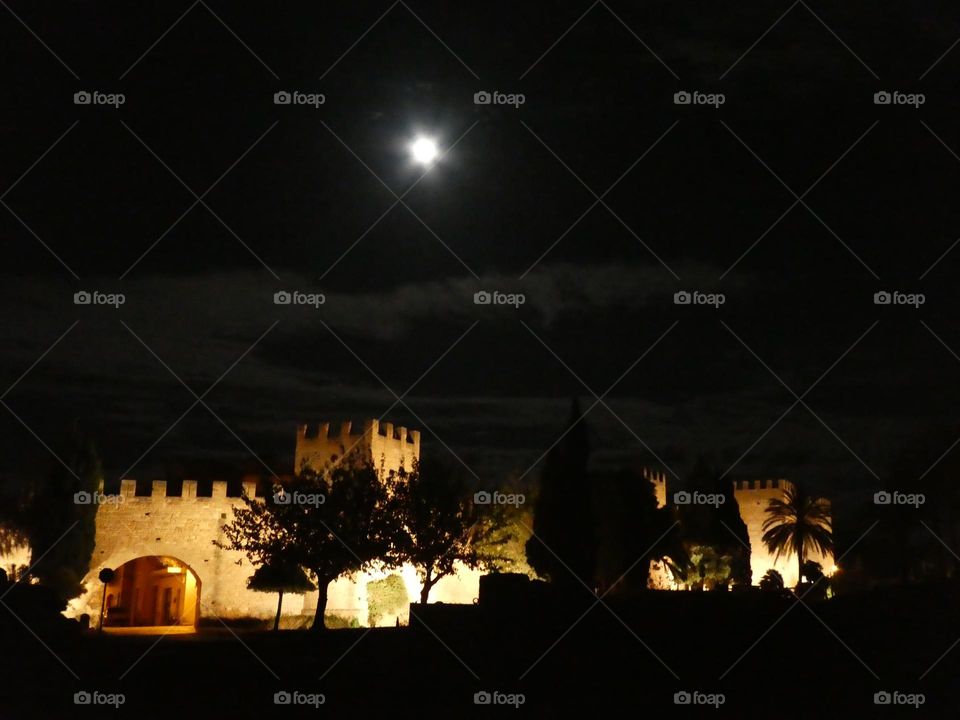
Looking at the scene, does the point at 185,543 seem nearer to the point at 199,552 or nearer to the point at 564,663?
the point at 199,552

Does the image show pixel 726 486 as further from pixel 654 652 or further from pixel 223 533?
pixel 654 652

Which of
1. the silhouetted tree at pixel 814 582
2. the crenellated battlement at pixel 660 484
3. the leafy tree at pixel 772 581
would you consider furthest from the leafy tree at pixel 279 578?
the crenellated battlement at pixel 660 484

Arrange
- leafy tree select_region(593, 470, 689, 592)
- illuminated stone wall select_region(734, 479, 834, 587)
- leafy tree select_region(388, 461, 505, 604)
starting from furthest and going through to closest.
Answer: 1. illuminated stone wall select_region(734, 479, 834, 587)
2. leafy tree select_region(593, 470, 689, 592)
3. leafy tree select_region(388, 461, 505, 604)

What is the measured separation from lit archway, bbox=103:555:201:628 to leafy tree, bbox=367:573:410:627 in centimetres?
662

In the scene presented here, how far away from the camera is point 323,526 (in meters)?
30.7

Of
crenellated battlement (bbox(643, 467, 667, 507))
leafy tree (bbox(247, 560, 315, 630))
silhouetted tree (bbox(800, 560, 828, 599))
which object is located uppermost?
crenellated battlement (bbox(643, 467, 667, 507))

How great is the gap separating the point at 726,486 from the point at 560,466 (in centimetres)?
1618

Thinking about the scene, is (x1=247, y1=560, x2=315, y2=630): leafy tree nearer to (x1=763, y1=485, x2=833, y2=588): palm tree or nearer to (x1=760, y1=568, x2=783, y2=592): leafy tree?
(x1=763, y1=485, x2=833, y2=588): palm tree

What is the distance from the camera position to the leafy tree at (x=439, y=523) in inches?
1275

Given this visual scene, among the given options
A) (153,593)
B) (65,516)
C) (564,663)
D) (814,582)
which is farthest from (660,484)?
(564,663)

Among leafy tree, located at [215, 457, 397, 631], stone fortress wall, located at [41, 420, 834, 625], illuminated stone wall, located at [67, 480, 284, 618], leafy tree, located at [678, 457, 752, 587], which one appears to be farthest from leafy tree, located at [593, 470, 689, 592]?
illuminated stone wall, located at [67, 480, 284, 618]

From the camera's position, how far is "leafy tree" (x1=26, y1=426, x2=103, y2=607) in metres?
33.0

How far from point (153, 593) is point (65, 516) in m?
5.97

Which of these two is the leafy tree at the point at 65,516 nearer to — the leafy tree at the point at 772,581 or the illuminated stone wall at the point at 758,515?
the leafy tree at the point at 772,581
